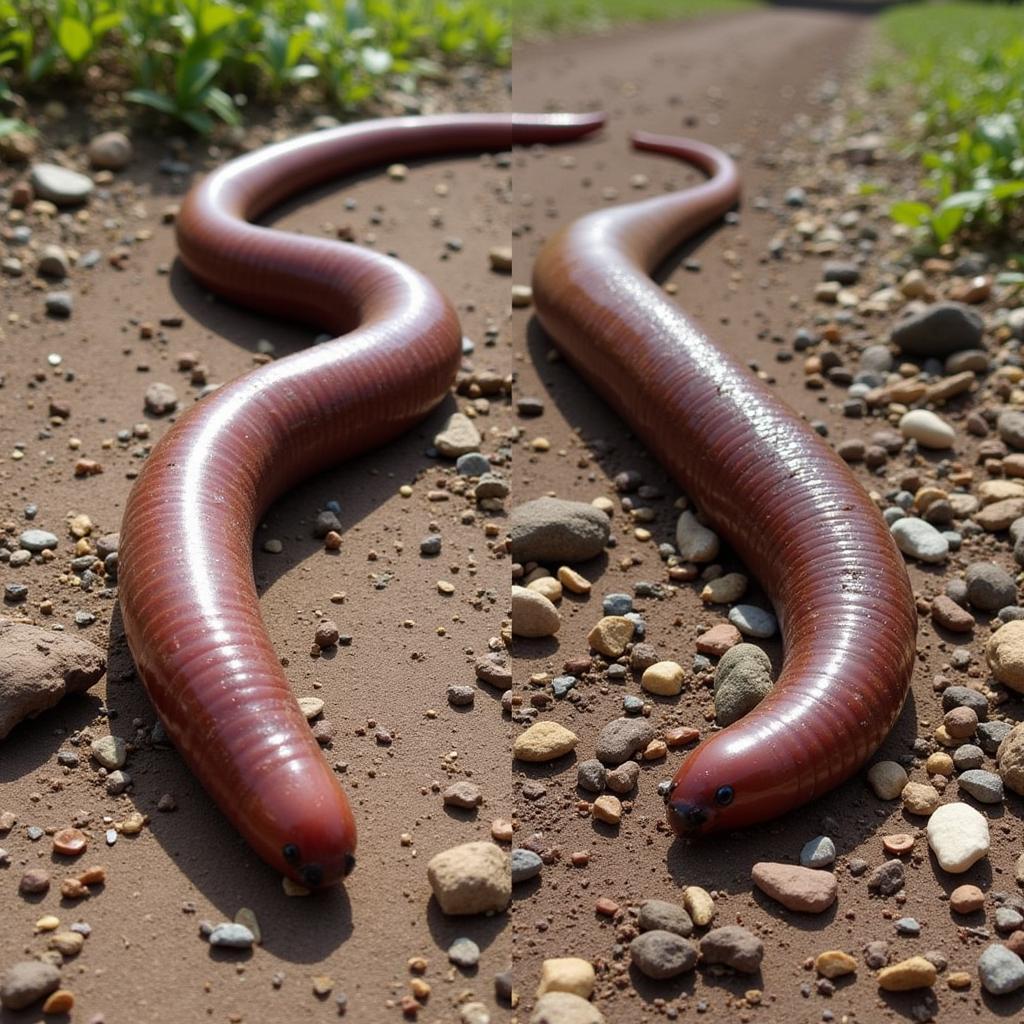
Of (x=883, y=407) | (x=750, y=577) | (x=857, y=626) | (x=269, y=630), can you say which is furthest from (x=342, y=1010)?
(x=883, y=407)

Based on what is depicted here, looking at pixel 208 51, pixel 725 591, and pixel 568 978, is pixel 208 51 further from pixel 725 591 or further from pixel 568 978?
pixel 568 978

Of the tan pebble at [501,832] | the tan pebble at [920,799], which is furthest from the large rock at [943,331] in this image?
the tan pebble at [501,832]

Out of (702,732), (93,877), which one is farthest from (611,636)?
(93,877)

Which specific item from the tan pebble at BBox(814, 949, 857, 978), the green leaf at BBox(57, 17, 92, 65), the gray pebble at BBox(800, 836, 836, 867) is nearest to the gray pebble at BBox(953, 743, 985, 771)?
the gray pebble at BBox(800, 836, 836, 867)

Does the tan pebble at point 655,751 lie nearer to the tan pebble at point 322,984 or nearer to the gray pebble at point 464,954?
the gray pebble at point 464,954

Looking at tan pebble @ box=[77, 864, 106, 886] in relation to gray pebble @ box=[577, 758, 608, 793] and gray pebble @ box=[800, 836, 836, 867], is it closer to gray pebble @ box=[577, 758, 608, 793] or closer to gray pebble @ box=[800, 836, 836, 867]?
gray pebble @ box=[577, 758, 608, 793]

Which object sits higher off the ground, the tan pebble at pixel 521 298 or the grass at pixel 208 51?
the grass at pixel 208 51

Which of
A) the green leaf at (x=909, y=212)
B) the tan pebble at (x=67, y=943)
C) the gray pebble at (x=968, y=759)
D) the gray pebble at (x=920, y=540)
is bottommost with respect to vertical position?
the tan pebble at (x=67, y=943)
